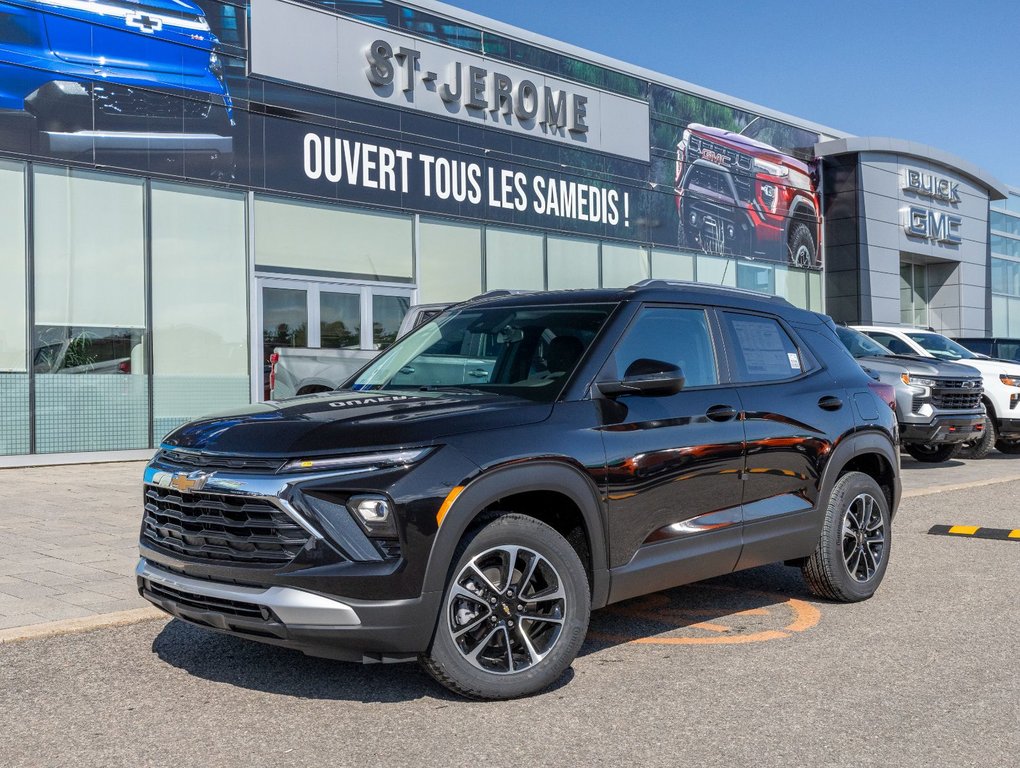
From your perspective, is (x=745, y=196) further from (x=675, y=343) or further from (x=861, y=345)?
(x=675, y=343)

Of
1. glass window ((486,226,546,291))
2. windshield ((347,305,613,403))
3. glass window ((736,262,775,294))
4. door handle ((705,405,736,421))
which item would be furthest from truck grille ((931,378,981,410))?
glass window ((736,262,775,294))

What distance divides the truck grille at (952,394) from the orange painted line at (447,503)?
1089 cm

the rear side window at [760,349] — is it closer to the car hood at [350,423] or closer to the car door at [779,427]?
the car door at [779,427]

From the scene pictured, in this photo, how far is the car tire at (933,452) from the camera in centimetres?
1548

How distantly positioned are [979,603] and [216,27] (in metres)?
14.8

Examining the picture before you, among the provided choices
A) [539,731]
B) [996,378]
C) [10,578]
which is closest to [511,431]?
[539,731]

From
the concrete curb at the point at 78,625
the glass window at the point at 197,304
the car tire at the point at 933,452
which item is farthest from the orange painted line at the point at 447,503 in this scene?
the glass window at the point at 197,304

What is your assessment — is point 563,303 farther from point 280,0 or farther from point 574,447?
point 280,0

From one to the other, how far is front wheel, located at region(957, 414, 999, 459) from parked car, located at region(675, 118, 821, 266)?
11.1 m

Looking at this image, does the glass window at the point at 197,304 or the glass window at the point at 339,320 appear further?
the glass window at the point at 339,320

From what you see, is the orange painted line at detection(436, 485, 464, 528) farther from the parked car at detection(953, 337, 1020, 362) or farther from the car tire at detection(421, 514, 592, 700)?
the parked car at detection(953, 337, 1020, 362)

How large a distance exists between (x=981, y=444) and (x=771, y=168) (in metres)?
14.7

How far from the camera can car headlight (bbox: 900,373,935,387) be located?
13672 millimetres

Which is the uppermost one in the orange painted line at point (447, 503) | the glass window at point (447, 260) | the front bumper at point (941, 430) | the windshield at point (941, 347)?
the glass window at point (447, 260)
